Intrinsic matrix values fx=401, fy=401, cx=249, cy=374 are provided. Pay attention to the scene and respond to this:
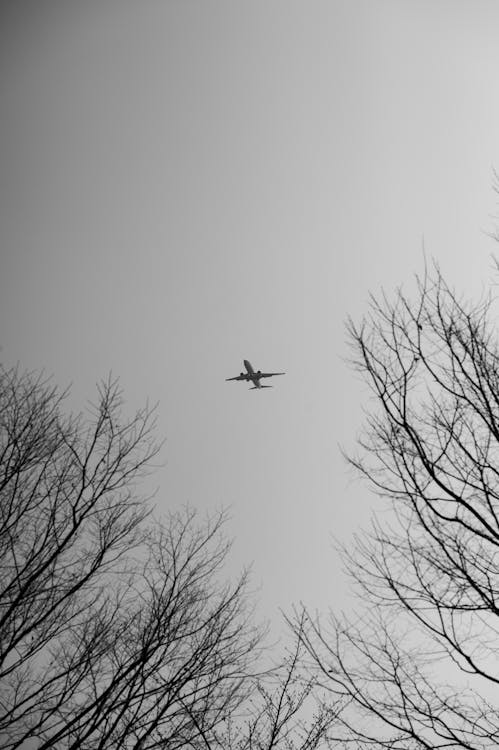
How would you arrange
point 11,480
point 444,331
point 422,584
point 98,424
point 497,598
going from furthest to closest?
point 98,424 < point 11,480 < point 444,331 < point 422,584 < point 497,598

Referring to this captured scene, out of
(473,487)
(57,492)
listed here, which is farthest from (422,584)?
(57,492)

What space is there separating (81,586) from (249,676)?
8.54ft

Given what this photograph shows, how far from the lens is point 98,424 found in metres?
6.19

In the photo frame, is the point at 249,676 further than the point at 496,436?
Yes

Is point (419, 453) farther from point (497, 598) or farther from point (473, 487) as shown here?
point (497, 598)

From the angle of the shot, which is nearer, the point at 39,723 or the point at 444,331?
the point at 39,723

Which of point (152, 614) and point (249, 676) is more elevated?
point (152, 614)

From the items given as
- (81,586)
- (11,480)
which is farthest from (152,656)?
(11,480)

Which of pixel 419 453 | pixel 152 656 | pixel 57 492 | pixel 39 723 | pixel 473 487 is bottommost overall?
pixel 39 723

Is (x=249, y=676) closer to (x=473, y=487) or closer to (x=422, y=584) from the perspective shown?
(x=422, y=584)

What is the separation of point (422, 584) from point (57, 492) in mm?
4566

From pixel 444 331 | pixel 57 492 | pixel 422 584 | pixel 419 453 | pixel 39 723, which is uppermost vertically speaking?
pixel 444 331

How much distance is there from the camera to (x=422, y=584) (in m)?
4.03

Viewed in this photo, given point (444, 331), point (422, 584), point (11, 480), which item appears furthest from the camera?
point (11, 480)
